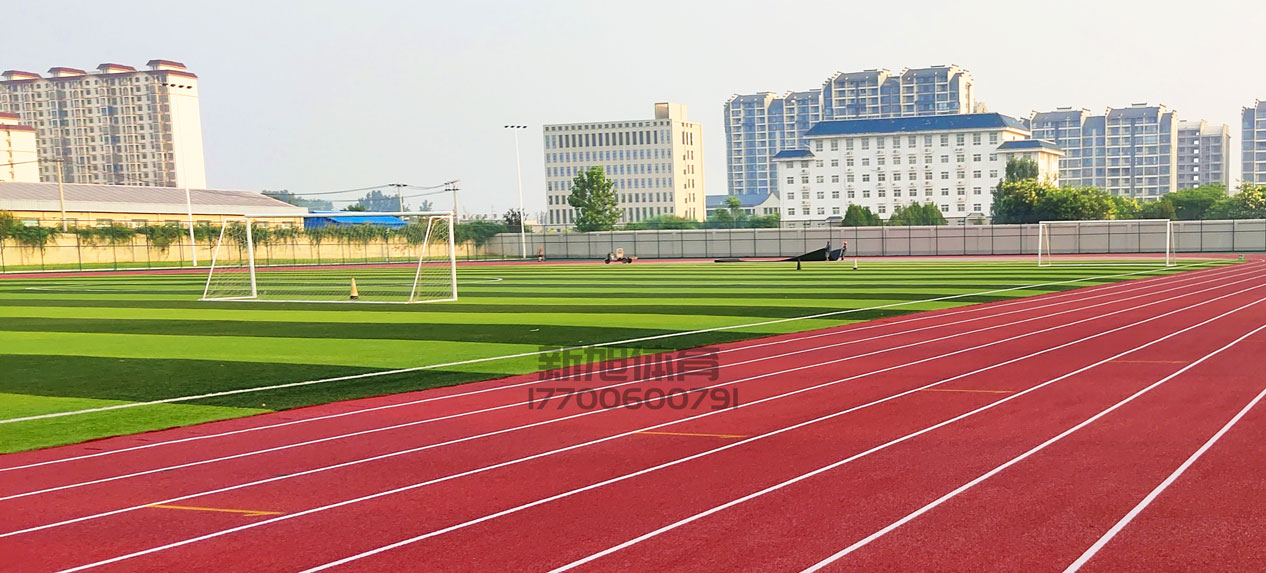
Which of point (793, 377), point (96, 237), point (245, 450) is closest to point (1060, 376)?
point (793, 377)

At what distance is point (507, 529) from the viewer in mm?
6441

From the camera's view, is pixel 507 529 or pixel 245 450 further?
pixel 245 450

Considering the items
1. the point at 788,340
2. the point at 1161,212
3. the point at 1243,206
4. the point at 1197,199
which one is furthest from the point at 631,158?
the point at 788,340

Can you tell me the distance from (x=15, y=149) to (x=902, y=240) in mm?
134874

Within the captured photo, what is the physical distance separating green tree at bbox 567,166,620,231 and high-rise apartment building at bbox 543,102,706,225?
104 m

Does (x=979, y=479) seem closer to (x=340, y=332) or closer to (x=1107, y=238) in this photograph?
(x=340, y=332)

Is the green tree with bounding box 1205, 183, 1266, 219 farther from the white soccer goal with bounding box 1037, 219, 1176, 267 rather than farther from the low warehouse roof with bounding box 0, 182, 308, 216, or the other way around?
the low warehouse roof with bounding box 0, 182, 308, 216

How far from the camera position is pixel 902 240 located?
208ft

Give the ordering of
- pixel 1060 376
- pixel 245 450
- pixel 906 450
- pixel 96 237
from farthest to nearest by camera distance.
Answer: pixel 96 237, pixel 1060 376, pixel 245 450, pixel 906 450

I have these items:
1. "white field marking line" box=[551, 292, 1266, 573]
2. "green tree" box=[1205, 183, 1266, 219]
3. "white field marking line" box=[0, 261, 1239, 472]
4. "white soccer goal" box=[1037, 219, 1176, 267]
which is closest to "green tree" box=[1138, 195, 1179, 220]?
"green tree" box=[1205, 183, 1266, 219]

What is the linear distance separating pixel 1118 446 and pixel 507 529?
17.8ft

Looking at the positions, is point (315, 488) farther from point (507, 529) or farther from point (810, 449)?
point (810, 449)

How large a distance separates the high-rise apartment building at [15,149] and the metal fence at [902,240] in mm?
104803

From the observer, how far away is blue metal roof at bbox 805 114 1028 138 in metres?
144
